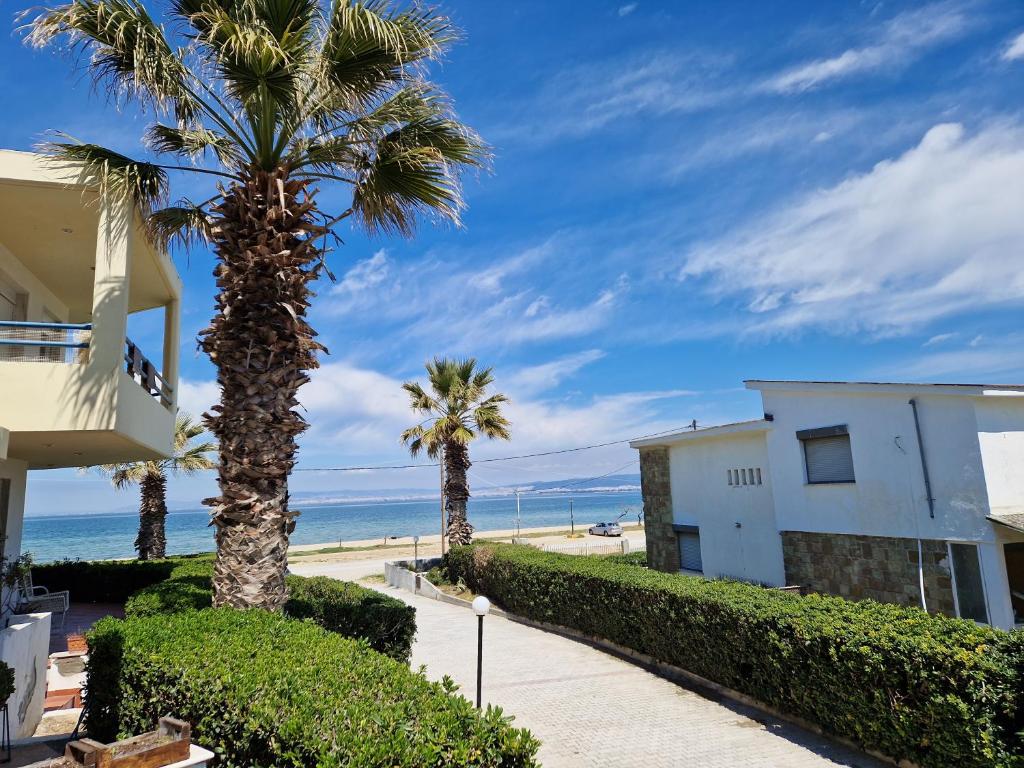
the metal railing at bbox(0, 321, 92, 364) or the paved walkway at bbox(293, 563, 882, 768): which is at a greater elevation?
the metal railing at bbox(0, 321, 92, 364)

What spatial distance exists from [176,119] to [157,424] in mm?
5798

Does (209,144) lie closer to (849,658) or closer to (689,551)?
(849,658)

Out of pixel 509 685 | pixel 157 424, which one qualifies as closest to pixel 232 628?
pixel 509 685

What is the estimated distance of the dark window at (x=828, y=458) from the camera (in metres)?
13.1

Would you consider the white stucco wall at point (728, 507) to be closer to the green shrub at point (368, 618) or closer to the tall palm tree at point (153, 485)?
the green shrub at point (368, 618)

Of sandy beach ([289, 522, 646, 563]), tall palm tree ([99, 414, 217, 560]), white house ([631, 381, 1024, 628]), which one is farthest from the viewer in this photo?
sandy beach ([289, 522, 646, 563])

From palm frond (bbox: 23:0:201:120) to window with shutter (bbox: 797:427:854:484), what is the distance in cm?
1286

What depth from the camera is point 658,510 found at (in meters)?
19.0

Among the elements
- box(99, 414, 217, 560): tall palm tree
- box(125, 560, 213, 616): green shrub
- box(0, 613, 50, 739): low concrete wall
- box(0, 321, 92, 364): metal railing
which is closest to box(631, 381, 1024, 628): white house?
box(125, 560, 213, 616): green shrub

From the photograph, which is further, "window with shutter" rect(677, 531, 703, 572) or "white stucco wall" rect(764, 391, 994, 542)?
"window with shutter" rect(677, 531, 703, 572)

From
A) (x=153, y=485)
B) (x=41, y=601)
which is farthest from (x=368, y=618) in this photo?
(x=153, y=485)

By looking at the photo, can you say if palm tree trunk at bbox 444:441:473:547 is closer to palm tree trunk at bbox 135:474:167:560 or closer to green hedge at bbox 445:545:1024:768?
green hedge at bbox 445:545:1024:768

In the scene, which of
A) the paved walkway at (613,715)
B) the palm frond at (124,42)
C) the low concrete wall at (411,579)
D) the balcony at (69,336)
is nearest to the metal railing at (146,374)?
A: the balcony at (69,336)

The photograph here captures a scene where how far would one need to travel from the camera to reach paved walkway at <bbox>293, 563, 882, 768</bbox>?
713 cm
